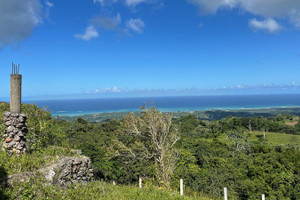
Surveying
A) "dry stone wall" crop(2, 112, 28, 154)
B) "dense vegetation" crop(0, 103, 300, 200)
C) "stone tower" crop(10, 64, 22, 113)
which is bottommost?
"dense vegetation" crop(0, 103, 300, 200)

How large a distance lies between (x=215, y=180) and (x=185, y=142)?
43.5 feet

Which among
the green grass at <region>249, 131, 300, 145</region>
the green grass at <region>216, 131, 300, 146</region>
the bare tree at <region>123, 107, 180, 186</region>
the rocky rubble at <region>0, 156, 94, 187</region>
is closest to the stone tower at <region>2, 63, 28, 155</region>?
the rocky rubble at <region>0, 156, 94, 187</region>

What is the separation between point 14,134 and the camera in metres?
9.55

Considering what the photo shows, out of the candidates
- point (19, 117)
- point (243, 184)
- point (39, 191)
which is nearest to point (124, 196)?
point (39, 191)

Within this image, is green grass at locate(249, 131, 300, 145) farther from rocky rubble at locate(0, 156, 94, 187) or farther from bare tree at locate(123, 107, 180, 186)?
rocky rubble at locate(0, 156, 94, 187)

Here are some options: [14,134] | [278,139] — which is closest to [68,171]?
[14,134]

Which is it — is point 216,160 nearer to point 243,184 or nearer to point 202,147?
point 202,147

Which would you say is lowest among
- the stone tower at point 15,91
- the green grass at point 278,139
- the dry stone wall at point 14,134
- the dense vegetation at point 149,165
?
the green grass at point 278,139

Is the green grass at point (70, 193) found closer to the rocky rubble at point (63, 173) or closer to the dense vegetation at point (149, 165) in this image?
the dense vegetation at point (149, 165)

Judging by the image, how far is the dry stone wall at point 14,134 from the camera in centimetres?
938

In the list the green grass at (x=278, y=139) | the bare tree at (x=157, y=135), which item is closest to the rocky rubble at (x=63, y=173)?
the bare tree at (x=157, y=135)

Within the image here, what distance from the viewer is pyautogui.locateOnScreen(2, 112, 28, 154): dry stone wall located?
9.38 m

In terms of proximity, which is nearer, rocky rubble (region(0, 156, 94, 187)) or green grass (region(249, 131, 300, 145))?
rocky rubble (region(0, 156, 94, 187))

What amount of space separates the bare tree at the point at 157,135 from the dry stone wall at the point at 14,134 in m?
8.61
